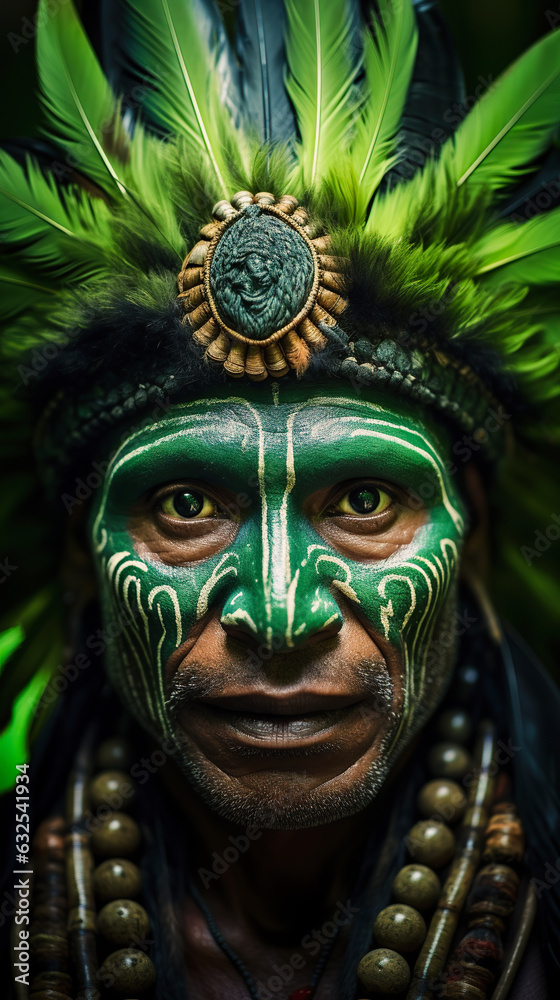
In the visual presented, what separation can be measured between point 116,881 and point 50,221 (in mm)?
1816

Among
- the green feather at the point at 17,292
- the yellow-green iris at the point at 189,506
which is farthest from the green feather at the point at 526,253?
the green feather at the point at 17,292

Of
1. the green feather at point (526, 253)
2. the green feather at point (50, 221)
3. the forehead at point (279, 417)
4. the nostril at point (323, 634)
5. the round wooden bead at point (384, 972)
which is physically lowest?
the round wooden bead at point (384, 972)

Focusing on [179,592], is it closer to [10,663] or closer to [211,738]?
[211,738]

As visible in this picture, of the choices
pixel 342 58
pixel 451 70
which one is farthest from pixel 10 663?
pixel 451 70

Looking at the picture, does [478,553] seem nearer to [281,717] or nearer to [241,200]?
[281,717]

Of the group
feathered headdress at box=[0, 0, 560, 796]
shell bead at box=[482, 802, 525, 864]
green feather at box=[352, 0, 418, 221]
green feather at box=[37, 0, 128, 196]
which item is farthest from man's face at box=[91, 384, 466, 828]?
green feather at box=[37, 0, 128, 196]

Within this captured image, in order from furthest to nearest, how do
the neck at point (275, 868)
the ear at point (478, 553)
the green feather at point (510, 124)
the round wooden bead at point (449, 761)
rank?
the ear at point (478, 553) → the round wooden bead at point (449, 761) → the neck at point (275, 868) → the green feather at point (510, 124)

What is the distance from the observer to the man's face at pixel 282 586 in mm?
2016

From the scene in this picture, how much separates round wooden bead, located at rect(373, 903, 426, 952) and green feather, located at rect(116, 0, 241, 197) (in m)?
2.08

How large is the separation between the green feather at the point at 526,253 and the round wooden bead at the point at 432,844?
1.52 meters

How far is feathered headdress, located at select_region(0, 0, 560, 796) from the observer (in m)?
2.09

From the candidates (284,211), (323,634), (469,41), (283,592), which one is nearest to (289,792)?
(323,634)

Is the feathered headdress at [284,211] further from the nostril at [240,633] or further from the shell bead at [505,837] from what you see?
the shell bead at [505,837]

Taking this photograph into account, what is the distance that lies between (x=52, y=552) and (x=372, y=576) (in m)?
1.12
